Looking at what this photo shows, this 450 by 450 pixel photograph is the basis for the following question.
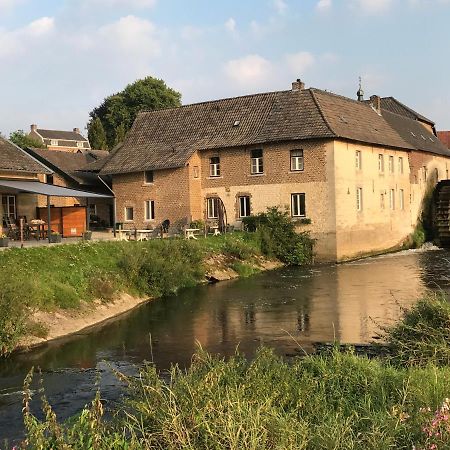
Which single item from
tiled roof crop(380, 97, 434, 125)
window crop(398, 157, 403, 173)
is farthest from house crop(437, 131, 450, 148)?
window crop(398, 157, 403, 173)

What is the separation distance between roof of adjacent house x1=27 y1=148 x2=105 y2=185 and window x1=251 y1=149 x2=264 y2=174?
464 inches

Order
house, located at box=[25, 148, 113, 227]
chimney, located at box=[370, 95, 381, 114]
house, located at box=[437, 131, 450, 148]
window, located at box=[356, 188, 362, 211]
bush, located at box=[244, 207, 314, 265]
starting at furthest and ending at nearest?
house, located at box=[437, 131, 450, 148], chimney, located at box=[370, 95, 381, 114], house, located at box=[25, 148, 113, 227], window, located at box=[356, 188, 362, 211], bush, located at box=[244, 207, 314, 265]

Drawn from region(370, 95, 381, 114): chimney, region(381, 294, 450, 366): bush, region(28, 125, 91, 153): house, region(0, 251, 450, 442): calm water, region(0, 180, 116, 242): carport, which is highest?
region(28, 125, 91, 153): house

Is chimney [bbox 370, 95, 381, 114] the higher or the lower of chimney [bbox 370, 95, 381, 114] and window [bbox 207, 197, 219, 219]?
the higher

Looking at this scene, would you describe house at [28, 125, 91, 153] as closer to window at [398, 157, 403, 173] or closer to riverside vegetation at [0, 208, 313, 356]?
window at [398, 157, 403, 173]

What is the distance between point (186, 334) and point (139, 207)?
2170 cm

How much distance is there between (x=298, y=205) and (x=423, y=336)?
911 inches

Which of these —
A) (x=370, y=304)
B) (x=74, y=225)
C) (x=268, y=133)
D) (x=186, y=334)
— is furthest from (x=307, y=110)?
(x=186, y=334)

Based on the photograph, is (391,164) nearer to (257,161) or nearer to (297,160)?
(297,160)

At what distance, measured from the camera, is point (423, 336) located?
360 inches

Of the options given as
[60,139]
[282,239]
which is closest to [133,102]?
[60,139]

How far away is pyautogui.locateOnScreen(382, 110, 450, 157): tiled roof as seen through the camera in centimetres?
4134

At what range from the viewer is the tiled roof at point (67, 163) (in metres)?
38.5

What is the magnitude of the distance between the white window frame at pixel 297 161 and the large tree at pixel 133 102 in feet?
126
